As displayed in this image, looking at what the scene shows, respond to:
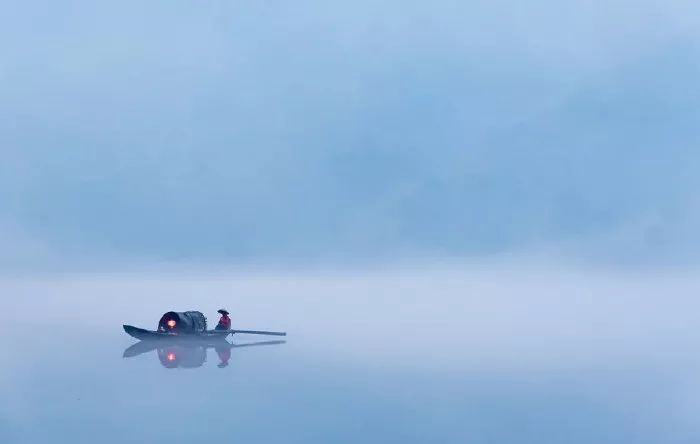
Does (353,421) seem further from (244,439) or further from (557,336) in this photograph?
(557,336)

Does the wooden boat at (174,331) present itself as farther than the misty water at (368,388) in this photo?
Yes

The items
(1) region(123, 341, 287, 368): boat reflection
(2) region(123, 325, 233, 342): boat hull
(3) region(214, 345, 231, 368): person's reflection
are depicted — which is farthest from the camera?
(2) region(123, 325, 233, 342): boat hull

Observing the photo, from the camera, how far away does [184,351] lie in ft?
118

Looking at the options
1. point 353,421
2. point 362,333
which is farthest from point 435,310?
point 353,421

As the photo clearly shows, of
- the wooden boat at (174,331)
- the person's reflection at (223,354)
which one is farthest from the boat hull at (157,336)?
the person's reflection at (223,354)

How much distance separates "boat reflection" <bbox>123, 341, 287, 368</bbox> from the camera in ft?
105

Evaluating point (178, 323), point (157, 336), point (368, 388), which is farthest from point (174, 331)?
point (368, 388)

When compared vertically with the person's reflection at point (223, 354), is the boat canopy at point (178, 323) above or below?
above

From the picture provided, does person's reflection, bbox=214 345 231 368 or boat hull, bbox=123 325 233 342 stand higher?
boat hull, bbox=123 325 233 342

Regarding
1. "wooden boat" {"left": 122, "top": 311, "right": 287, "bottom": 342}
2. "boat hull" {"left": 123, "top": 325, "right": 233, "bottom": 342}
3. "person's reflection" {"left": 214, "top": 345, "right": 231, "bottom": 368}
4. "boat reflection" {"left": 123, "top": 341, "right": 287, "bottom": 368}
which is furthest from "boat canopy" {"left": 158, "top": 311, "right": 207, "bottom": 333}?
"person's reflection" {"left": 214, "top": 345, "right": 231, "bottom": 368}

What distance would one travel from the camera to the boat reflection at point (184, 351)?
3198 cm

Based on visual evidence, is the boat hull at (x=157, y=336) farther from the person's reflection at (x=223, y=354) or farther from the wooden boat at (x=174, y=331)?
the person's reflection at (x=223, y=354)

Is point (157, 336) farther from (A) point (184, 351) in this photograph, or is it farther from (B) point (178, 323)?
(A) point (184, 351)

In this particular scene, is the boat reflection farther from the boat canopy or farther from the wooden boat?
the boat canopy
